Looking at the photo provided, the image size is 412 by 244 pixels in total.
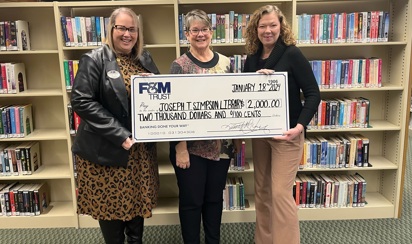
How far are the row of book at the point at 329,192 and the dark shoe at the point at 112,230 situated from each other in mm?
1560

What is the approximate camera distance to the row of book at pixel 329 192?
123 inches

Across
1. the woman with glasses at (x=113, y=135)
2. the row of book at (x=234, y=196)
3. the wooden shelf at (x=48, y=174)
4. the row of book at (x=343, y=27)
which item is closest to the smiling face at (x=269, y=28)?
the woman with glasses at (x=113, y=135)

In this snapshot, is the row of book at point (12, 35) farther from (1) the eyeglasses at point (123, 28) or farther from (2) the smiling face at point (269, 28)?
(2) the smiling face at point (269, 28)

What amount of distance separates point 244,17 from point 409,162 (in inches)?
125

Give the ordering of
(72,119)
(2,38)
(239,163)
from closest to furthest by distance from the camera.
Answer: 1. (2,38)
2. (72,119)
3. (239,163)

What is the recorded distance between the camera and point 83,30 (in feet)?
9.37

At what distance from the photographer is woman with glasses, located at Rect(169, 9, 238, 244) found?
2.08 m

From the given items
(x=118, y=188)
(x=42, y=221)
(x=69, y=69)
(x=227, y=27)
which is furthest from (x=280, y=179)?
(x=42, y=221)

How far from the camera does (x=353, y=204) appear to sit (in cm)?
319

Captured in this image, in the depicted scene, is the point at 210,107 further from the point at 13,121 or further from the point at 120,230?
the point at 13,121

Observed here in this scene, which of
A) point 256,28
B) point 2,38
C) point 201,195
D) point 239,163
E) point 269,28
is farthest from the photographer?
point 239,163

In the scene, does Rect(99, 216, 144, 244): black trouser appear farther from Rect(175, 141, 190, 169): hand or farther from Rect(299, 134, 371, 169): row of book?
Rect(299, 134, 371, 169): row of book

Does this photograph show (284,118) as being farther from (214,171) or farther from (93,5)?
(93,5)

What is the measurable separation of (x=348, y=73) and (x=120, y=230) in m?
2.16
